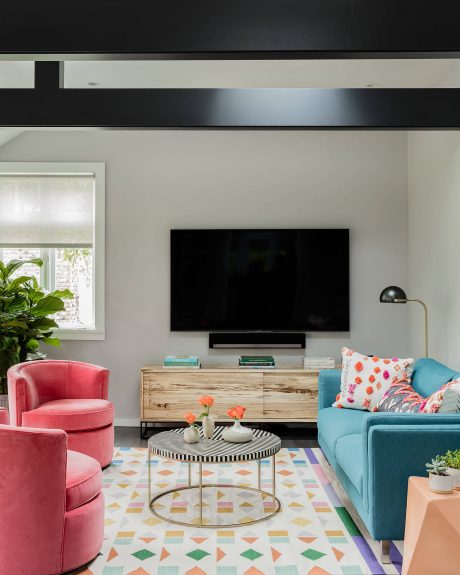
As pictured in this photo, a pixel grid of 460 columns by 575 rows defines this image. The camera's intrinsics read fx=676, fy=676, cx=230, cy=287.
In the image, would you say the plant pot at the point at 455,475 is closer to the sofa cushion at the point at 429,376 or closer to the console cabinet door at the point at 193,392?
the sofa cushion at the point at 429,376

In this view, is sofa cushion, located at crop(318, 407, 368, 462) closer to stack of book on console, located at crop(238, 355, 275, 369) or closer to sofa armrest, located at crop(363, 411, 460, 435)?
sofa armrest, located at crop(363, 411, 460, 435)

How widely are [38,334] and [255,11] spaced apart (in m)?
4.41

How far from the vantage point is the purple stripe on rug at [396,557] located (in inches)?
120

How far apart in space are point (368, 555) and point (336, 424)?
1.14 metres

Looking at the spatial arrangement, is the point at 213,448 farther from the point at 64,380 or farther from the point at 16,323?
the point at 16,323

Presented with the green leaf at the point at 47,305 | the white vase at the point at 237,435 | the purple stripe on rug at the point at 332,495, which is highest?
the green leaf at the point at 47,305

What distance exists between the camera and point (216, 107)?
204 cm

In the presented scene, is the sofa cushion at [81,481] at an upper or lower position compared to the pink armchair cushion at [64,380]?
lower

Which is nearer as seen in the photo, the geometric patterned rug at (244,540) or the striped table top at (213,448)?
the geometric patterned rug at (244,540)

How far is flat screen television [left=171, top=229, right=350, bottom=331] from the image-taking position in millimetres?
5840

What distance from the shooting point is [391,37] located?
1528 mm

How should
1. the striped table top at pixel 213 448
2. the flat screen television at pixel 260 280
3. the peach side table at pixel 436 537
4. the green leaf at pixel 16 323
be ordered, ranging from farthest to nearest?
the flat screen television at pixel 260 280 → the green leaf at pixel 16 323 → the striped table top at pixel 213 448 → the peach side table at pixel 436 537

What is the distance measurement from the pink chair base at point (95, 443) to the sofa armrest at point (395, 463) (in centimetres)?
209

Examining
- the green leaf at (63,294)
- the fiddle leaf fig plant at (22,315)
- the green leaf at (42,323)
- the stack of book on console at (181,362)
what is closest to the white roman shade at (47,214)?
the fiddle leaf fig plant at (22,315)
